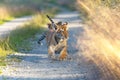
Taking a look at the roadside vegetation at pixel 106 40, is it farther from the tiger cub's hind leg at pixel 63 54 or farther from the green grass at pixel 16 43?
the green grass at pixel 16 43

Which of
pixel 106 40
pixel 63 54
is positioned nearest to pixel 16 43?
pixel 63 54

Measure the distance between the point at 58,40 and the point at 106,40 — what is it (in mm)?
2602

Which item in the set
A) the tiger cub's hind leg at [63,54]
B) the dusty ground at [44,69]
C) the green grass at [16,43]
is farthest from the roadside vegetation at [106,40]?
the green grass at [16,43]

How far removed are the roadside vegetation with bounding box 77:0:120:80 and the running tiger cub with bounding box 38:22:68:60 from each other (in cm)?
68

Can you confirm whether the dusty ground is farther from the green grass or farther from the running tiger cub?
the green grass

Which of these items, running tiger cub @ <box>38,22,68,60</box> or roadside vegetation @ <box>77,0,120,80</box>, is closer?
roadside vegetation @ <box>77,0,120,80</box>

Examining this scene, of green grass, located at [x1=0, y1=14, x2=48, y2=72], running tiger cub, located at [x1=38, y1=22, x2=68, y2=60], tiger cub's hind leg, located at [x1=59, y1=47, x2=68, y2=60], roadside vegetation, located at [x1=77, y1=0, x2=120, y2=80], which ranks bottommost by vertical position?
green grass, located at [x1=0, y1=14, x2=48, y2=72]

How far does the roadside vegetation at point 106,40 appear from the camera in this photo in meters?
12.8

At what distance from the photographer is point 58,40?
54.6 ft

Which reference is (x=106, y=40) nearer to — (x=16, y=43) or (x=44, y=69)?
(x=44, y=69)

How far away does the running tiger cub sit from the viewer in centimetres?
1634

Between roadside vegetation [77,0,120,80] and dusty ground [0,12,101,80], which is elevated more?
roadside vegetation [77,0,120,80]

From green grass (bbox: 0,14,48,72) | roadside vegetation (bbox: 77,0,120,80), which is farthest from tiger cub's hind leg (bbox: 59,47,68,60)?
green grass (bbox: 0,14,48,72)

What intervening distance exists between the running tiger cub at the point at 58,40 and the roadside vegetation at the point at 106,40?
68 cm
